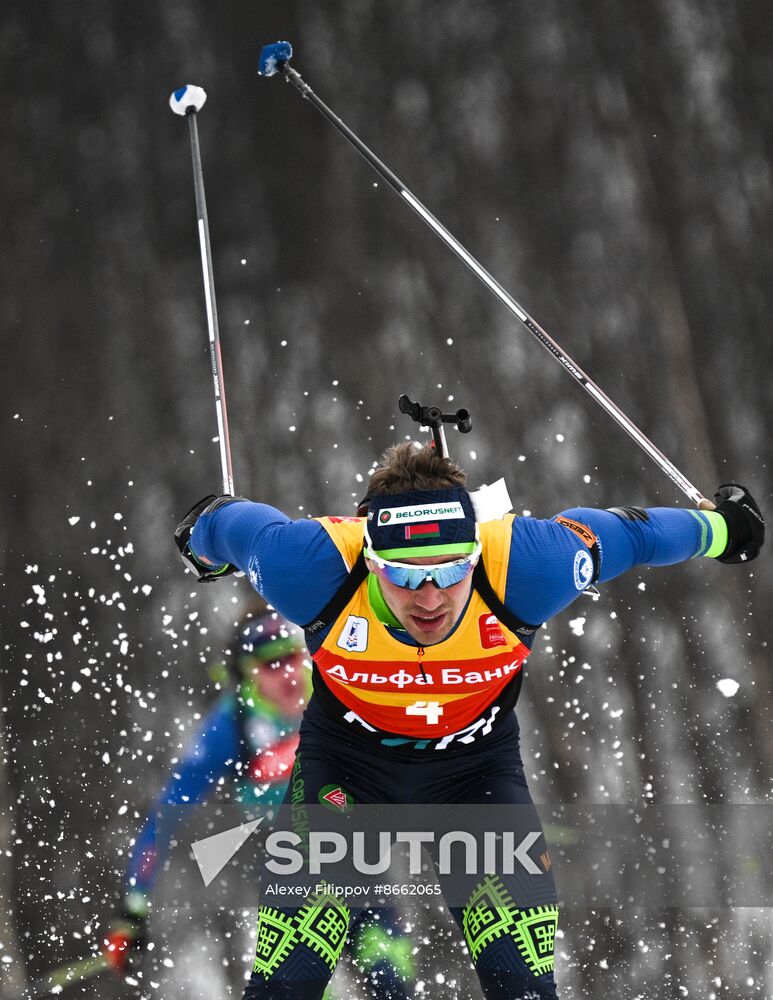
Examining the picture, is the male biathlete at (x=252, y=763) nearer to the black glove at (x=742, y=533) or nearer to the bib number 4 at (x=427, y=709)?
the bib number 4 at (x=427, y=709)

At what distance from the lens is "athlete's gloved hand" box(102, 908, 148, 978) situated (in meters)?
3.63

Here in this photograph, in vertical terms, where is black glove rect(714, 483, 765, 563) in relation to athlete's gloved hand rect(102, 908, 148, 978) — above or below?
above

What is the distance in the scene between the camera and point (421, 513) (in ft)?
7.05

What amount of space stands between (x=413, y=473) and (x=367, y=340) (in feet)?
6.22

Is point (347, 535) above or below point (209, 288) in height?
below

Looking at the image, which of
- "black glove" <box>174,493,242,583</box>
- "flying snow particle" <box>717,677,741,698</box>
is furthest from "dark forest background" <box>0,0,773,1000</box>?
"black glove" <box>174,493,242,583</box>

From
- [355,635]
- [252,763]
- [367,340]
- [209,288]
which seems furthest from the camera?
[367,340]

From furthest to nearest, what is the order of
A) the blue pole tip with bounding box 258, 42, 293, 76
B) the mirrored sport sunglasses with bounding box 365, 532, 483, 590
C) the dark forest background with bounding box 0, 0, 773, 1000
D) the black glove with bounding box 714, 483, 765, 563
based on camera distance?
the dark forest background with bounding box 0, 0, 773, 1000, the blue pole tip with bounding box 258, 42, 293, 76, the black glove with bounding box 714, 483, 765, 563, the mirrored sport sunglasses with bounding box 365, 532, 483, 590

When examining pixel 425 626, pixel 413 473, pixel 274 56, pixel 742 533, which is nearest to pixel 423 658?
pixel 425 626

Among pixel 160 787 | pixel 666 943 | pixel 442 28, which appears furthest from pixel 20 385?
pixel 666 943

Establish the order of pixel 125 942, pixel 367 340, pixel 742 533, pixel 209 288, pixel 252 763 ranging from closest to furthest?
pixel 742 533 < pixel 209 288 < pixel 125 942 < pixel 252 763 < pixel 367 340

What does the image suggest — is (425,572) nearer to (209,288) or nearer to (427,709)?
(427,709)

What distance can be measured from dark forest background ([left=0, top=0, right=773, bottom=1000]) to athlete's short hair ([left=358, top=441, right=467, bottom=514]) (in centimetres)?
168

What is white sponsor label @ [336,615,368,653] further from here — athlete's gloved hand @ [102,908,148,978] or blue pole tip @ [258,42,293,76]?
athlete's gloved hand @ [102,908,148,978]
